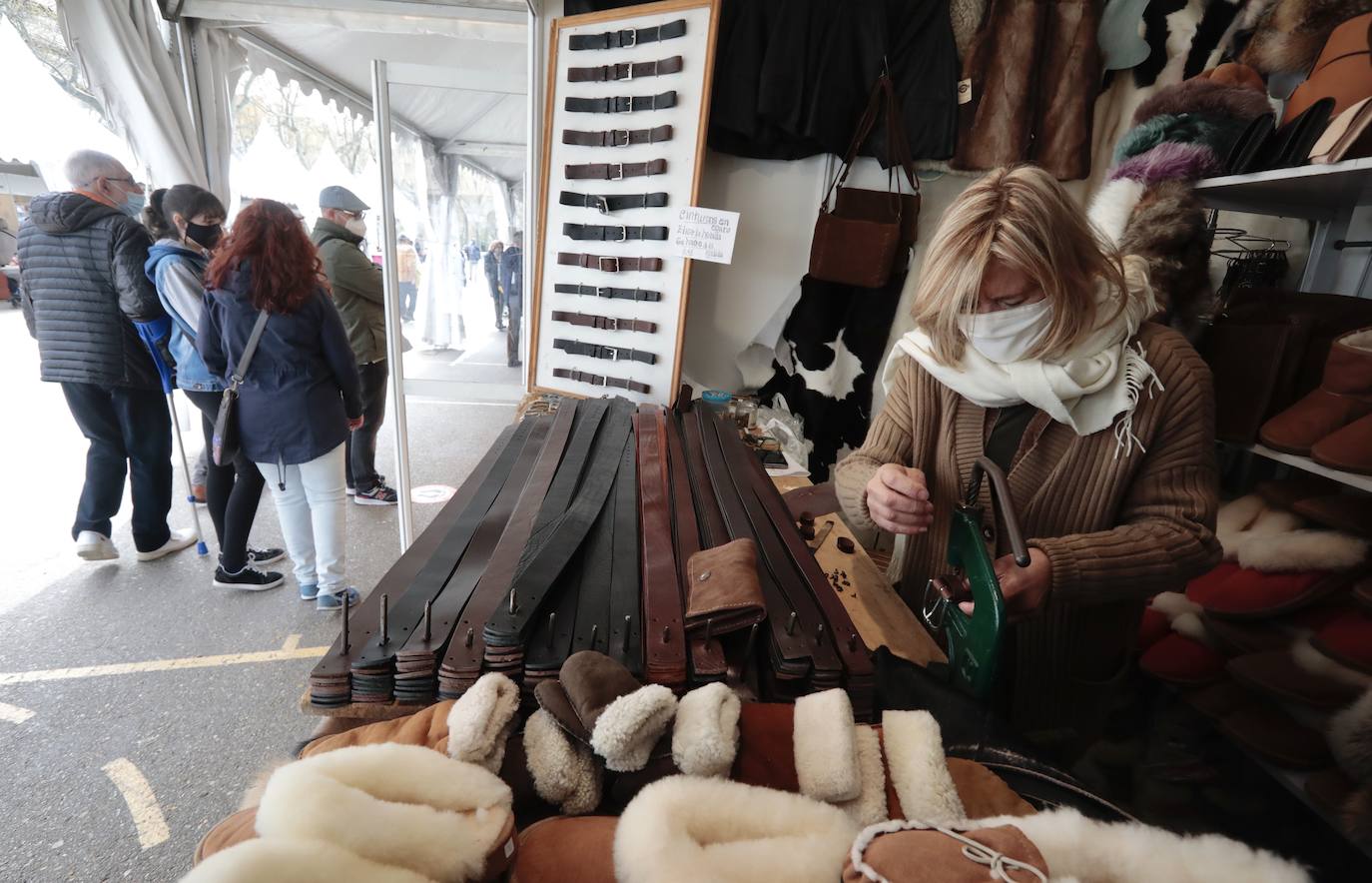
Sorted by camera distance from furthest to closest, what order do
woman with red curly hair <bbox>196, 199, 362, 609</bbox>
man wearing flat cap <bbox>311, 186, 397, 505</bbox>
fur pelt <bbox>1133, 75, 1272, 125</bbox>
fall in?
man wearing flat cap <bbox>311, 186, 397, 505</bbox> → woman with red curly hair <bbox>196, 199, 362, 609</bbox> → fur pelt <bbox>1133, 75, 1272, 125</bbox>

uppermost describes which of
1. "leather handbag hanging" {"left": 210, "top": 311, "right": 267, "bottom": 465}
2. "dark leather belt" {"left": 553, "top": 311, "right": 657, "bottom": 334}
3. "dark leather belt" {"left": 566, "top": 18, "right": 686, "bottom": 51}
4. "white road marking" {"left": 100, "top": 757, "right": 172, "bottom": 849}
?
"dark leather belt" {"left": 566, "top": 18, "right": 686, "bottom": 51}

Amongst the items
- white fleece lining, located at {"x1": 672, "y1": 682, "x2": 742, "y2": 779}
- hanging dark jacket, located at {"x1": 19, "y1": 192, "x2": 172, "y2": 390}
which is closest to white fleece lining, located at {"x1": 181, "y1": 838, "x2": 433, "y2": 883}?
white fleece lining, located at {"x1": 672, "y1": 682, "x2": 742, "y2": 779}

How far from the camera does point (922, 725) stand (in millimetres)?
641

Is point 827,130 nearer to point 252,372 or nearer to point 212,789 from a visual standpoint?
point 252,372

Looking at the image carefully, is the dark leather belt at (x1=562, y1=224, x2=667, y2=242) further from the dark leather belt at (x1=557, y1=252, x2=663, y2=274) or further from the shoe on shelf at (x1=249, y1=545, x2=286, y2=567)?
the shoe on shelf at (x1=249, y1=545, x2=286, y2=567)

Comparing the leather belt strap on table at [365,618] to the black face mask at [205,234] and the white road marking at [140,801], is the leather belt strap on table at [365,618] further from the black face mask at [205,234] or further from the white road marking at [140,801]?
the black face mask at [205,234]

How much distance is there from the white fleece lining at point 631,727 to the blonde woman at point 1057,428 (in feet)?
2.11

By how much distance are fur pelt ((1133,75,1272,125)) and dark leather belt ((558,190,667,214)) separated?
5.60ft

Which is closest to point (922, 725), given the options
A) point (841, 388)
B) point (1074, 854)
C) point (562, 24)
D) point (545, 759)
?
point (1074, 854)

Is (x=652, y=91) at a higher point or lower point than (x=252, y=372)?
higher

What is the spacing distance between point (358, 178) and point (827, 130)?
370 centimetres

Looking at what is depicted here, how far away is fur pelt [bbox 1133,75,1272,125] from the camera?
1.61m

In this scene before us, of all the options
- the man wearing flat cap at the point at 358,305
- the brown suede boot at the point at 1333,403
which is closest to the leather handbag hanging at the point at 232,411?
the man wearing flat cap at the point at 358,305

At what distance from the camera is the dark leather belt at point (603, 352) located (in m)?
2.75
